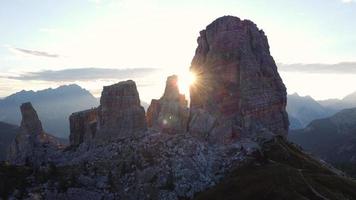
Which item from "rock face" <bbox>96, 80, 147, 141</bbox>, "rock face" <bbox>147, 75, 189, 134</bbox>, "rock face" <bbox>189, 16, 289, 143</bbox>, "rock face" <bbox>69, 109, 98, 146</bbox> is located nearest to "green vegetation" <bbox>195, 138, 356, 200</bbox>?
"rock face" <bbox>189, 16, 289, 143</bbox>

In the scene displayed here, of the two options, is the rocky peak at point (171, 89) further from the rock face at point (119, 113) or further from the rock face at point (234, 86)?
the rock face at point (119, 113)

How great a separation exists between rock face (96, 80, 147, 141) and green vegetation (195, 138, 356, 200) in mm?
34792

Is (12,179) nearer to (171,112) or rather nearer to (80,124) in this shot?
(80,124)

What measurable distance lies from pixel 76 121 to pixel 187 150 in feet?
141

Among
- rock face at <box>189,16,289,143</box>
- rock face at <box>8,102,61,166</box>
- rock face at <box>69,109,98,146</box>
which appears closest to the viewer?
rock face at <box>189,16,289,143</box>

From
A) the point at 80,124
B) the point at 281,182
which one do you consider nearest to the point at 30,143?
the point at 80,124

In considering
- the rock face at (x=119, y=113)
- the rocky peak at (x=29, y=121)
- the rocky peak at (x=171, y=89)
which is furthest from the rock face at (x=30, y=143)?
the rocky peak at (x=171, y=89)

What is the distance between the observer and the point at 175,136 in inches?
5512

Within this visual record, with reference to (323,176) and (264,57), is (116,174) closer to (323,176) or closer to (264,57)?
(323,176)

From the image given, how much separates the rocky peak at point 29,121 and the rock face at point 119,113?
25.5 metres

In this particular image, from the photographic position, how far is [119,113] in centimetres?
Result: 14350

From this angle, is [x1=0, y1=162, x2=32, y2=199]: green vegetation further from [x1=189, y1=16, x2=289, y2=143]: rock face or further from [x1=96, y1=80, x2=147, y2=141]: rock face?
[x1=189, y1=16, x2=289, y2=143]: rock face

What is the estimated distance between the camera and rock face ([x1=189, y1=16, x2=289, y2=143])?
14588 centimetres

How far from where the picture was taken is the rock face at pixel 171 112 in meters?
146
